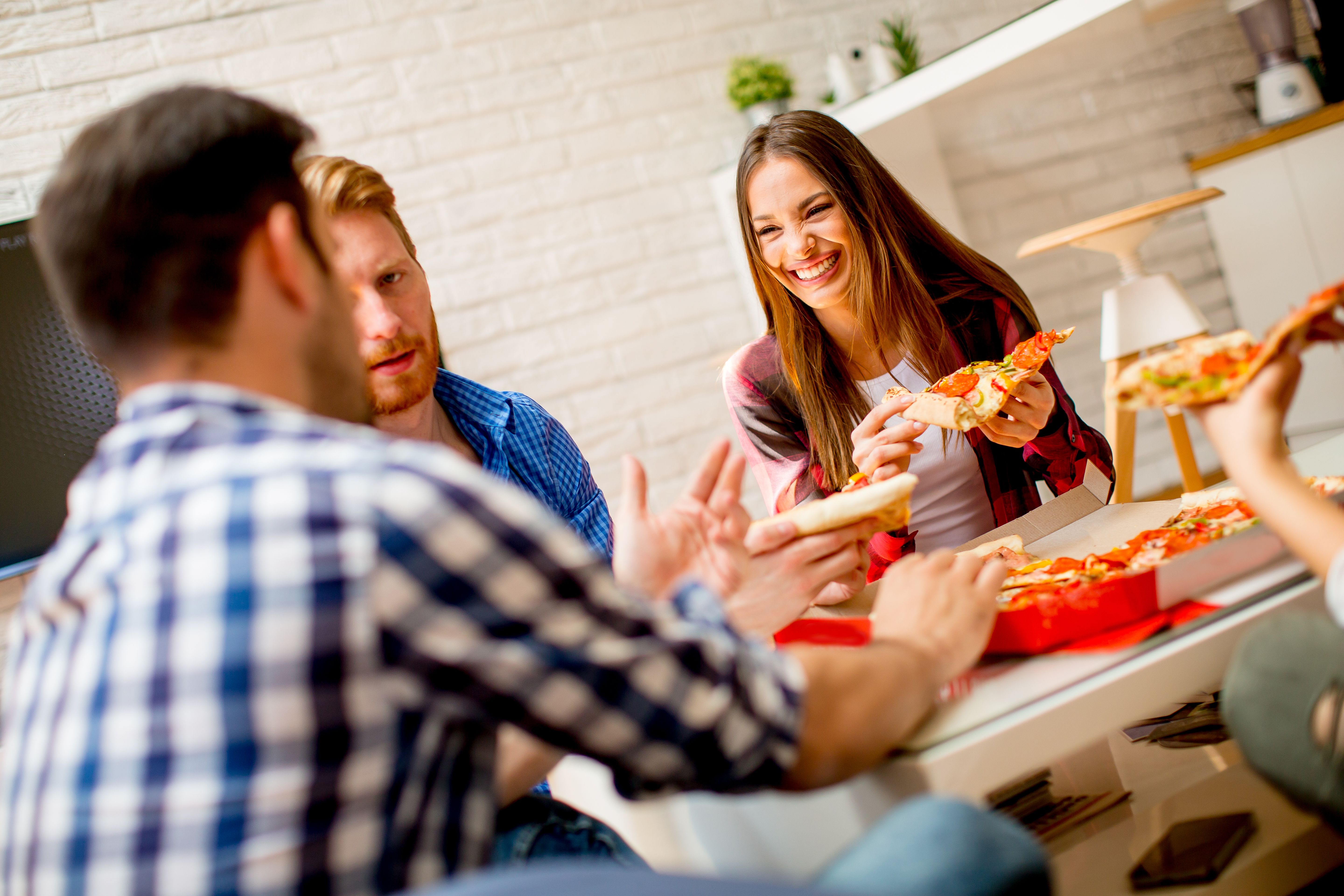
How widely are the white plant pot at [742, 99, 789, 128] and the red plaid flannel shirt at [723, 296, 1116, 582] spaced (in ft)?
4.30

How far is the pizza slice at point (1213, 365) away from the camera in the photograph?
2.80ft

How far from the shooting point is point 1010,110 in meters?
3.65

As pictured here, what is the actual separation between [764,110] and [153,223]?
2736 mm

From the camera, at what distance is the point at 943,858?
1.95 ft

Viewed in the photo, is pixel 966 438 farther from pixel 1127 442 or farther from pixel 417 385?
pixel 417 385

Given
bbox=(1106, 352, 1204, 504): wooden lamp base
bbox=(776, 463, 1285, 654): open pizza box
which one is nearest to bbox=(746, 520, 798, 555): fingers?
bbox=(776, 463, 1285, 654): open pizza box

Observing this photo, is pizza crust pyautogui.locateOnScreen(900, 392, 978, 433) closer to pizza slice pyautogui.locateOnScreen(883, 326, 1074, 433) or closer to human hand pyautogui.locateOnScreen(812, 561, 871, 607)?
pizza slice pyautogui.locateOnScreen(883, 326, 1074, 433)

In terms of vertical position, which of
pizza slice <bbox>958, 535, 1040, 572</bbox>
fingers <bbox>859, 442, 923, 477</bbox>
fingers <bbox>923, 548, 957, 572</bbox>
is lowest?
pizza slice <bbox>958, 535, 1040, 572</bbox>

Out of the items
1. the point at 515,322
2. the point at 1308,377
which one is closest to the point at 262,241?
the point at 515,322

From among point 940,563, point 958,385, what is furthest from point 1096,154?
point 940,563

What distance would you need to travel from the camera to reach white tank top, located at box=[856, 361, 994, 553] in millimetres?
1928

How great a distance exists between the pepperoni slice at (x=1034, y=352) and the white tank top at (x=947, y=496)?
0.88 ft

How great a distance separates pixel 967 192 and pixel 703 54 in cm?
101

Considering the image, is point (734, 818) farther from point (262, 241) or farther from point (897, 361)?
point (897, 361)
